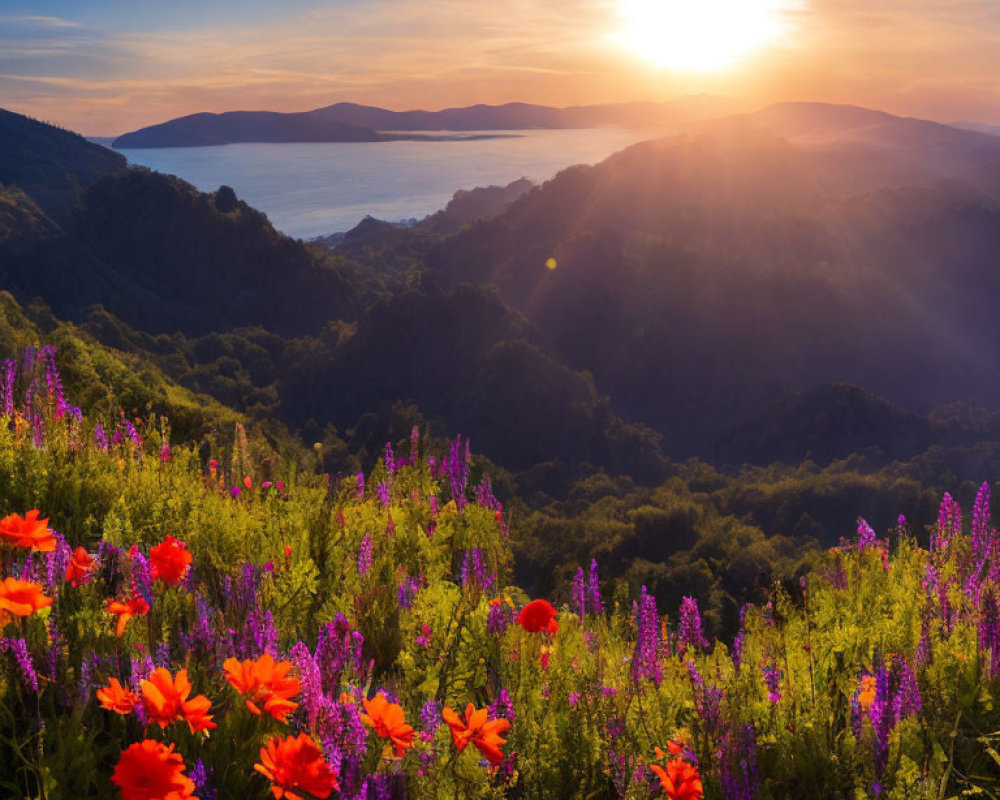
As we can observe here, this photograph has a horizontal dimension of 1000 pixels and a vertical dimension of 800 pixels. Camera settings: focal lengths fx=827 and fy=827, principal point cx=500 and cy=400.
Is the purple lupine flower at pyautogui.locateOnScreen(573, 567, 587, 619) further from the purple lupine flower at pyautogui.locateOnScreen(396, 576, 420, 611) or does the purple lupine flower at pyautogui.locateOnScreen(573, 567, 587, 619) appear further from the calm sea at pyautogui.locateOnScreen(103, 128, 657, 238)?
the calm sea at pyautogui.locateOnScreen(103, 128, 657, 238)

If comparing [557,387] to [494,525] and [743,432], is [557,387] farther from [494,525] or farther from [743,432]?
[494,525]

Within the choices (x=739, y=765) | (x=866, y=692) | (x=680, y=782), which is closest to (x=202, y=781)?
(x=680, y=782)

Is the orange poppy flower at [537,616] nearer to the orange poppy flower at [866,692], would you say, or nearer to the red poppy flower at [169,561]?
the orange poppy flower at [866,692]

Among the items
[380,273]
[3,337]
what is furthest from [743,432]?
[3,337]

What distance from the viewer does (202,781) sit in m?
1.81

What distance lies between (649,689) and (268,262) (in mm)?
120037

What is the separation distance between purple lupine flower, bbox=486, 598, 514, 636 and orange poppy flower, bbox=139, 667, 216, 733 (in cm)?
120

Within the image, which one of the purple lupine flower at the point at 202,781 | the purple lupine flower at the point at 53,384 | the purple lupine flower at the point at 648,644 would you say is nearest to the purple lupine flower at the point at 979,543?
the purple lupine flower at the point at 648,644

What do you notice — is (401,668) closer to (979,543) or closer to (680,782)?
(680,782)

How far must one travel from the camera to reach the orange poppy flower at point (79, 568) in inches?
97.6

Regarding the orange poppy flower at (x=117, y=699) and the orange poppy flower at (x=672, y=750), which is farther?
the orange poppy flower at (x=672, y=750)

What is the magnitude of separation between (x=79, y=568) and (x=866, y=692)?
7.80 ft

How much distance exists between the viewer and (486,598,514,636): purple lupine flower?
9.40 ft

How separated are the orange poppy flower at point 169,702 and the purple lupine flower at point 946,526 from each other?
3.50 meters
